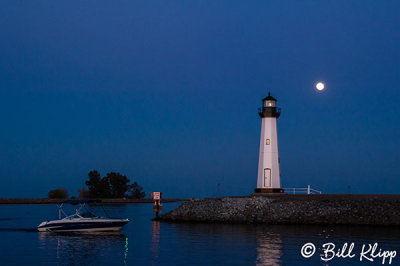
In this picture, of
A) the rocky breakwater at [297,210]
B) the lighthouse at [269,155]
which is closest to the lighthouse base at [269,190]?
the lighthouse at [269,155]

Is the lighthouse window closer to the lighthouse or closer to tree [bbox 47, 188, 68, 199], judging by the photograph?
the lighthouse

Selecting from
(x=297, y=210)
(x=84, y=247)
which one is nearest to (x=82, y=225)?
(x=84, y=247)

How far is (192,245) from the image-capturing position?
33.8 metres

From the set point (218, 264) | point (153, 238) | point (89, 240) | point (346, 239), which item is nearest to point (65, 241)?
point (89, 240)

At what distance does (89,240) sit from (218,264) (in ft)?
45.9

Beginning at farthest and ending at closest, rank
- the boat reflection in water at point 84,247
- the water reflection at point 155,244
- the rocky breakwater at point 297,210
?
the rocky breakwater at point 297,210, the water reflection at point 155,244, the boat reflection in water at point 84,247

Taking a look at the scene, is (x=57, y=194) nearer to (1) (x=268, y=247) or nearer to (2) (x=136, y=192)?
(2) (x=136, y=192)

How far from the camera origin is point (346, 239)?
3641 centimetres

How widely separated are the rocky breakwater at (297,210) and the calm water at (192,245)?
7.40 feet

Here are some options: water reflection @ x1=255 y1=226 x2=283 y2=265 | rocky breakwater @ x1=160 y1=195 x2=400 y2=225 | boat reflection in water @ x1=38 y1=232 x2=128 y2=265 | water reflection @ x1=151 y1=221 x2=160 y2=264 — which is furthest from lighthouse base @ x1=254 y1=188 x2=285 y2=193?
boat reflection in water @ x1=38 y1=232 x2=128 y2=265

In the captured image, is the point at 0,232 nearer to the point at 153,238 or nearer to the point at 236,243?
the point at 153,238

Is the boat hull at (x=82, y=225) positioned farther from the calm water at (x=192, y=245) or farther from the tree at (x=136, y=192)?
the tree at (x=136, y=192)

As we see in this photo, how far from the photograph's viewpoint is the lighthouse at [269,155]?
58344 mm

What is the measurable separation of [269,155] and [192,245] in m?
26.4
